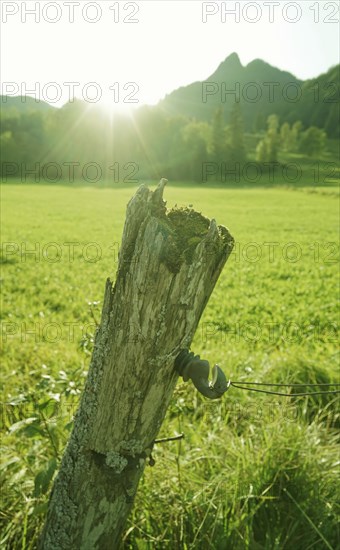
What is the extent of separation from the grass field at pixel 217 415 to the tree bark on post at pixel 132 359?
1.20 feet

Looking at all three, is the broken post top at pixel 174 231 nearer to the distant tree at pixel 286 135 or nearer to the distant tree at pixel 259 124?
the distant tree at pixel 286 135

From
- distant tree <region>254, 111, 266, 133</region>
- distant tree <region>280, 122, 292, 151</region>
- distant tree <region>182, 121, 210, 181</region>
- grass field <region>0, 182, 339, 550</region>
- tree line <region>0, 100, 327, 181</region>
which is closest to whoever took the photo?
grass field <region>0, 182, 339, 550</region>

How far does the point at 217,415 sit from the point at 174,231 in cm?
208

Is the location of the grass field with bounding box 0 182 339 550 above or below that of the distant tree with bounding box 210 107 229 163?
below

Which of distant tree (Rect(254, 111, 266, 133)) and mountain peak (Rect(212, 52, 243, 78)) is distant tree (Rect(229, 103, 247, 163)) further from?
mountain peak (Rect(212, 52, 243, 78))

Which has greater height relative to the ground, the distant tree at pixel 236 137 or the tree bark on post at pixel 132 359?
the distant tree at pixel 236 137

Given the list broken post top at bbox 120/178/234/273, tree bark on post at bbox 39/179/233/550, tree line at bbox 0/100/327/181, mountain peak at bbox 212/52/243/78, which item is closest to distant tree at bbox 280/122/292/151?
tree line at bbox 0/100/327/181

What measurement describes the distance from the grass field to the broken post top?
30.6 inches

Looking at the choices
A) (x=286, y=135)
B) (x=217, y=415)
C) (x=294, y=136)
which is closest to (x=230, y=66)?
(x=286, y=135)

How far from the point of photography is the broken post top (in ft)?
3.63

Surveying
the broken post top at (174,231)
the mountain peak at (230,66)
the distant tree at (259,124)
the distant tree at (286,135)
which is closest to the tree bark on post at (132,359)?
the broken post top at (174,231)

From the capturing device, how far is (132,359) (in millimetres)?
1224

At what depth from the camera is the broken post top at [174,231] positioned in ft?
3.63

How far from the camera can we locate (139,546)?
178 cm
